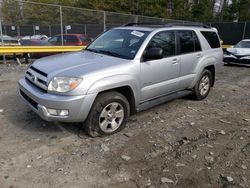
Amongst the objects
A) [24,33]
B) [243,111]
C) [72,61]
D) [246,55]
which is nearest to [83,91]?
[72,61]

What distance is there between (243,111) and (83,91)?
376 centimetres

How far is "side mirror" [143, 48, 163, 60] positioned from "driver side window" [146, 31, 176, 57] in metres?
0.18

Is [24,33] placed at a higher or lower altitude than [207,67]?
higher

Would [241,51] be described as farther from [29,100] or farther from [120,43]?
[29,100]

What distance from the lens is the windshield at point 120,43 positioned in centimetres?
459

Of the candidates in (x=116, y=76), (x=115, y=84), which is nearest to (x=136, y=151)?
(x=115, y=84)

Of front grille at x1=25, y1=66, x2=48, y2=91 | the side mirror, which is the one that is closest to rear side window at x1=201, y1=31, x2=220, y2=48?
the side mirror

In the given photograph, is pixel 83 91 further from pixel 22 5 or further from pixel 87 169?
pixel 22 5

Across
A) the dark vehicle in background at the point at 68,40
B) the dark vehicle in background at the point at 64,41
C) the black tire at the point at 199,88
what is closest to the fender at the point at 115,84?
the black tire at the point at 199,88

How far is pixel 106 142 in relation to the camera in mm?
4074

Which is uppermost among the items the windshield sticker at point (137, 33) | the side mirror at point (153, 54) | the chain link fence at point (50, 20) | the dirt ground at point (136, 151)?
the chain link fence at point (50, 20)

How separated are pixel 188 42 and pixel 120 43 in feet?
5.34

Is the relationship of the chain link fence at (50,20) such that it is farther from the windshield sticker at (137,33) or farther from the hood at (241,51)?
the windshield sticker at (137,33)

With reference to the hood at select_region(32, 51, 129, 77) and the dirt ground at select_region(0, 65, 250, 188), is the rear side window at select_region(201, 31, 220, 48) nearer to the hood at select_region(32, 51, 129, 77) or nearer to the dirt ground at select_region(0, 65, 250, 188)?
the dirt ground at select_region(0, 65, 250, 188)
